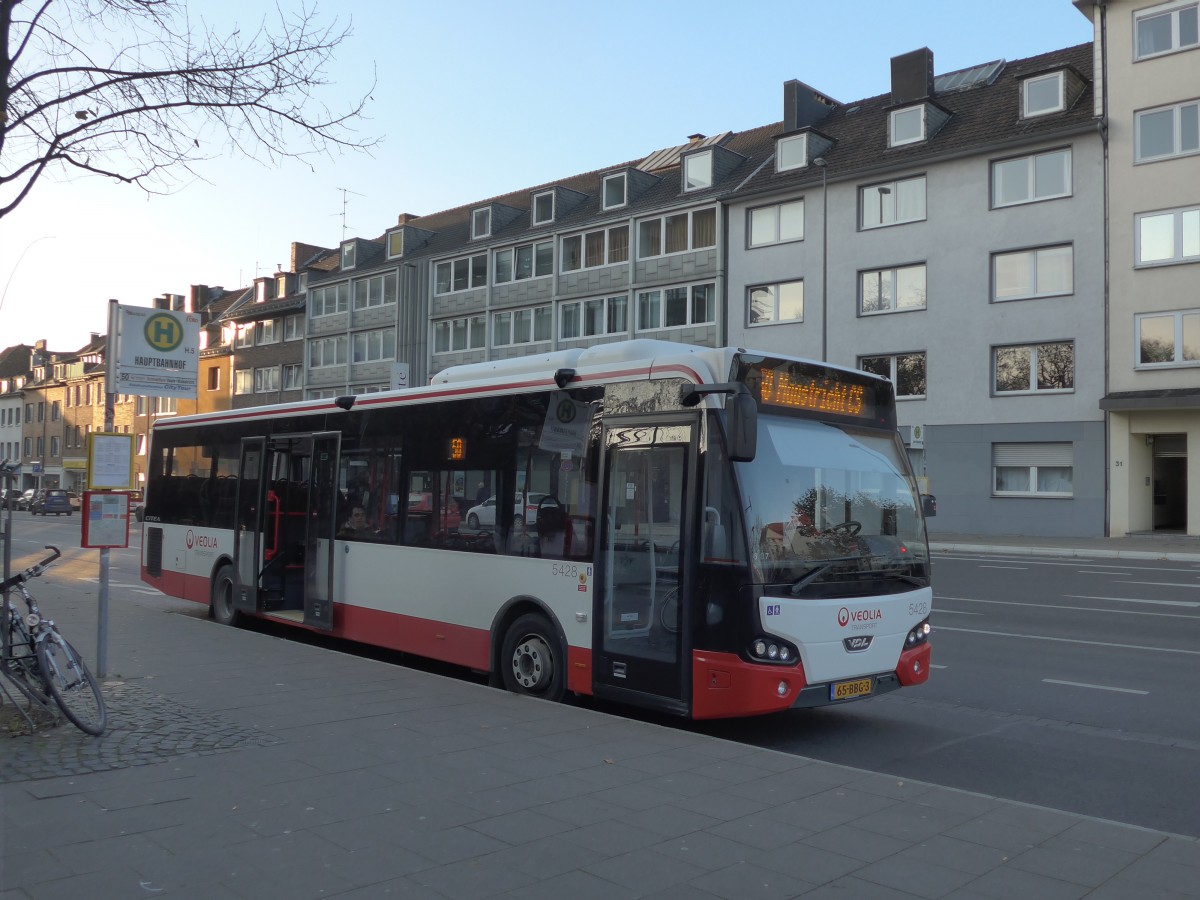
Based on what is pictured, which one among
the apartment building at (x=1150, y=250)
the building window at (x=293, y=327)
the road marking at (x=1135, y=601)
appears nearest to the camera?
the road marking at (x=1135, y=601)

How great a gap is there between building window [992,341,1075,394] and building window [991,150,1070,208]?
4.62 metres

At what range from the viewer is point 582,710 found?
320 inches

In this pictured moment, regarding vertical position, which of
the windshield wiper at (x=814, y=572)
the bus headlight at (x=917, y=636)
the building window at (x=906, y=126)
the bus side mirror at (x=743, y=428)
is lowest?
the bus headlight at (x=917, y=636)

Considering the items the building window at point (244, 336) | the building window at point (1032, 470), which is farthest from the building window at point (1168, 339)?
the building window at point (244, 336)

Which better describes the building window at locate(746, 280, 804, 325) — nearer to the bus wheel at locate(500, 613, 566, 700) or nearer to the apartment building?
the apartment building

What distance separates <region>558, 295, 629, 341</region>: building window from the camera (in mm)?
45781

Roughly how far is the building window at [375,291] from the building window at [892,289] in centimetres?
2892

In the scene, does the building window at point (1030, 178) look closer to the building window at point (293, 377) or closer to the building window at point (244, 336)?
the building window at point (293, 377)

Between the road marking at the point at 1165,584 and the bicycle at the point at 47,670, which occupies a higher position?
the bicycle at the point at 47,670

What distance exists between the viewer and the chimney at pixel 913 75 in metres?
39.8

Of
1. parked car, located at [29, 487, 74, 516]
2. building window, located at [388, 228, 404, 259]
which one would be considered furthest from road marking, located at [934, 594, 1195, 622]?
parked car, located at [29, 487, 74, 516]

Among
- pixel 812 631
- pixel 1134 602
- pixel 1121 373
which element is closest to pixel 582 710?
pixel 812 631

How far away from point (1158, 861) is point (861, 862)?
4.38ft

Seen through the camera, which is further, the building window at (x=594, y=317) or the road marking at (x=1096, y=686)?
the building window at (x=594, y=317)
